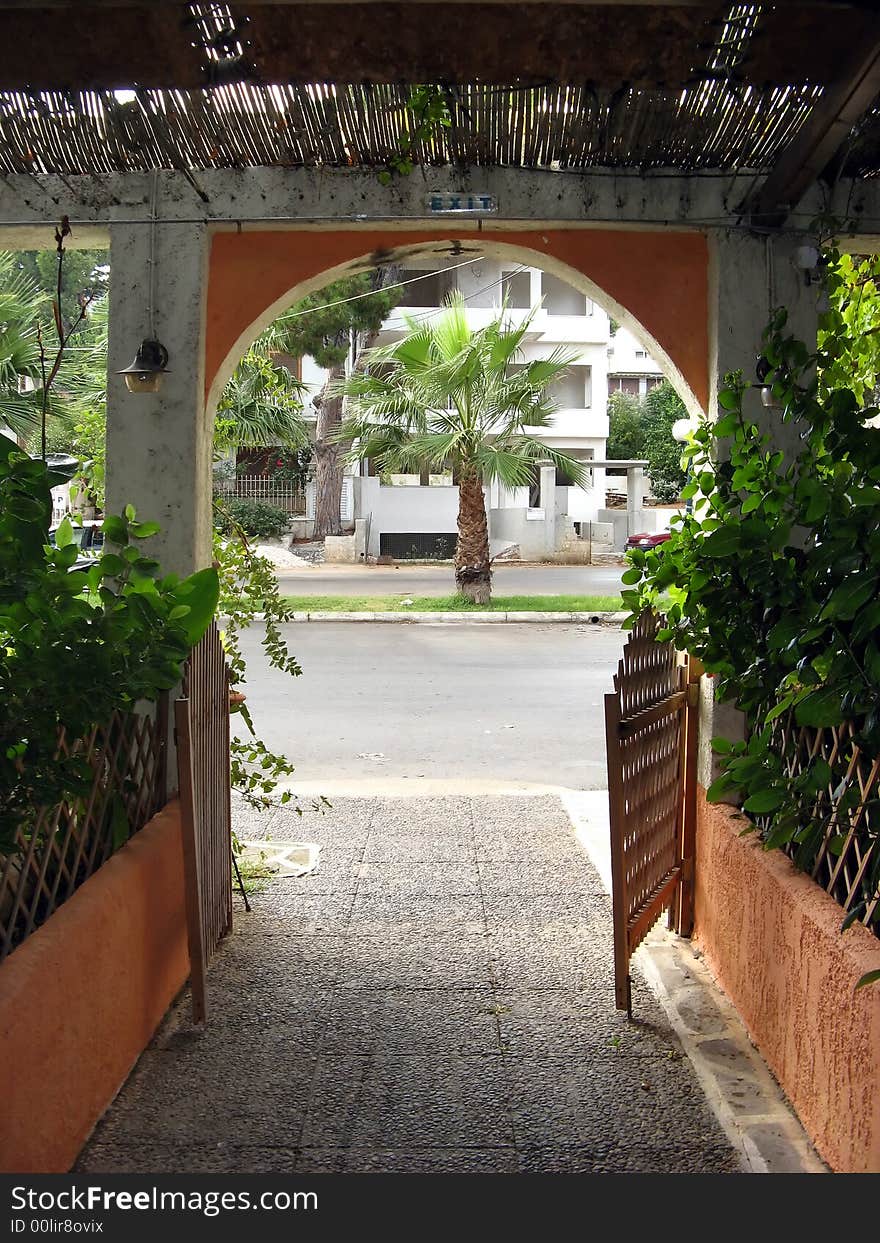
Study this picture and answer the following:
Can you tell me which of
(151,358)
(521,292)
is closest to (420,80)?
(151,358)

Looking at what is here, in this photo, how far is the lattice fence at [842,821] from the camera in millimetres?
2591

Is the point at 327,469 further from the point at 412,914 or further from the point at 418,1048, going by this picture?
the point at 418,1048

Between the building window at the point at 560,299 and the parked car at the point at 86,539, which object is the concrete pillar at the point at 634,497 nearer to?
the building window at the point at 560,299

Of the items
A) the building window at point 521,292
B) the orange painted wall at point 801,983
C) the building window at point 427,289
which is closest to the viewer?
the orange painted wall at point 801,983

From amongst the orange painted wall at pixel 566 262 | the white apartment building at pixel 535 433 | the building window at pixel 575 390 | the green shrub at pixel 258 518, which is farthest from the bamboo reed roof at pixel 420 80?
the building window at pixel 575 390

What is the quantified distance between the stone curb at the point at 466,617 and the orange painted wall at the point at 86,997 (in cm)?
1328

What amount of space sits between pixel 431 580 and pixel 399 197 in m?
19.5

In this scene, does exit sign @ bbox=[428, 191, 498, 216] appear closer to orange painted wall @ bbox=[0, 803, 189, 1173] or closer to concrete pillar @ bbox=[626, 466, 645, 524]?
orange painted wall @ bbox=[0, 803, 189, 1173]

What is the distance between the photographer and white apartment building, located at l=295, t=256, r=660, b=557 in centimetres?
2948

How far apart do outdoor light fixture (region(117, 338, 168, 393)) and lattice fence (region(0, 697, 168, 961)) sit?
128 centimetres

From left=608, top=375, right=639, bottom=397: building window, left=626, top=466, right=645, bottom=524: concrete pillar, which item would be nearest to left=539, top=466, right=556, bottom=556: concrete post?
left=626, top=466, right=645, bottom=524: concrete pillar

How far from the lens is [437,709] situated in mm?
10688

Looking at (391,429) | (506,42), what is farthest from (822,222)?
(391,429)

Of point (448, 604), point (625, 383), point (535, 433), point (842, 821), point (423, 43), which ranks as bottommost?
point (448, 604)
